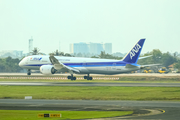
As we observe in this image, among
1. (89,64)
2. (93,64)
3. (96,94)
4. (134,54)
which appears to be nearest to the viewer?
(96,94)

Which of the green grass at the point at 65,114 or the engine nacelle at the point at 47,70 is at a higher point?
the engine nacelle at the point at 47,70

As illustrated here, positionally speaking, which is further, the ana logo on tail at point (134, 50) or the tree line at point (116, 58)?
the tree line at point (116, 58)

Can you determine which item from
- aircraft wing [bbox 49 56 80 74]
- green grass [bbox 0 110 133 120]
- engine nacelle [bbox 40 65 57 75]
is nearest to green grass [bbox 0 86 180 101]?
green grass [bbox 0 110 133 120]

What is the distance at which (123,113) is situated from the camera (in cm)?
2130

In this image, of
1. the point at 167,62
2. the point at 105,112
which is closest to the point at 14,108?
the point at 105,112

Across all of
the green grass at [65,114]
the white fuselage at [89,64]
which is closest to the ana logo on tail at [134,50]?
Result: the white fuselage at [89,64]

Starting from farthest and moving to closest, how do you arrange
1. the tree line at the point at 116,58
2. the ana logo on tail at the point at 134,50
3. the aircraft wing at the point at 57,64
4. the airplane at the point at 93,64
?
the tree line at the point at 116,58, the aircraft wing at the point at 57,64, the ana logo on tail at the point at 134,50, the airplane at the point at 93,64

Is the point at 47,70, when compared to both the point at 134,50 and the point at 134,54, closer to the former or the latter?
the point at 134,54

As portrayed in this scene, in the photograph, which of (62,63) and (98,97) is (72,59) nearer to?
(62,63)

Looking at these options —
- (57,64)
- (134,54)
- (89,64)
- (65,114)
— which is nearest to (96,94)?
(65,114)

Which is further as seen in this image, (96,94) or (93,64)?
(93,64)

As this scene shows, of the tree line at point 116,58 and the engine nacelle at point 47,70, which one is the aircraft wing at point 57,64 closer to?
the engine nacelle at point 47,70

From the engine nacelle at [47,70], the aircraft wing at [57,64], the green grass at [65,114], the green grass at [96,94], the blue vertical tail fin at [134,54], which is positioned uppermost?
the blue vertical tail fin at [134,54]

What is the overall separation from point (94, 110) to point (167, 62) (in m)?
139
